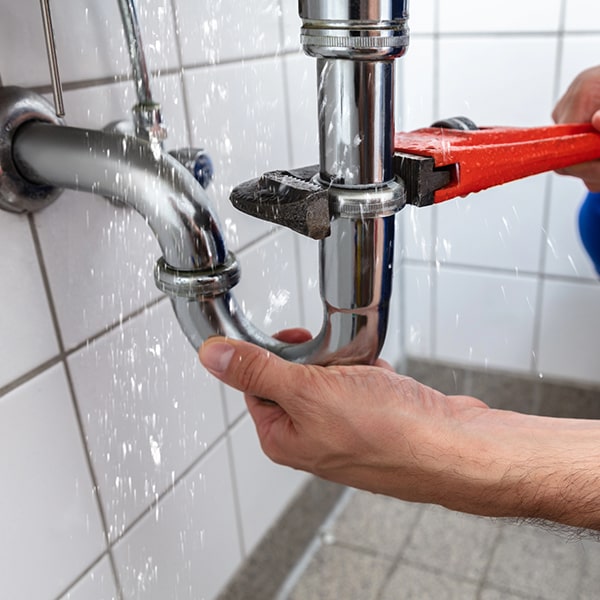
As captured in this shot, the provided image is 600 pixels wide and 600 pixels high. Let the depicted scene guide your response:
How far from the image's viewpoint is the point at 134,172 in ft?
1.08

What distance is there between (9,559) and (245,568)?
33cm

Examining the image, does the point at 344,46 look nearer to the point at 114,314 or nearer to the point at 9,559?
the point at 114,314

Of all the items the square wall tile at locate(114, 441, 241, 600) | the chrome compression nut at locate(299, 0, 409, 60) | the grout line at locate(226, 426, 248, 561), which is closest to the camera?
the chrome compression nut at locate(299, 0, 409, 60)

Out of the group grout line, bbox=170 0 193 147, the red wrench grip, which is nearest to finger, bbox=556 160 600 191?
the red wrench grip

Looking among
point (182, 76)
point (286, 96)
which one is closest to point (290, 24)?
point (286, 96)

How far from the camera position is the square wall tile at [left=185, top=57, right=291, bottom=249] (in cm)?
50

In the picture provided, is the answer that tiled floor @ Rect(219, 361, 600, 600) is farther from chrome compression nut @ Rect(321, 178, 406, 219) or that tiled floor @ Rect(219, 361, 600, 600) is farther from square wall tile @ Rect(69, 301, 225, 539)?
chrome compression nut @ Rect(321, 178, 406, 219)

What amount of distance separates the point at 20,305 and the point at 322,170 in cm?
19

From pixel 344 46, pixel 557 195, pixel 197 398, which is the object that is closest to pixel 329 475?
pixel 197 398

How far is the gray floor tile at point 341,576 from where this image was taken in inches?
31.3

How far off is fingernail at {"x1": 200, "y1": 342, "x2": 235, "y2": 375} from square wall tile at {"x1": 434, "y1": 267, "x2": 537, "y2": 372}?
23.9 inches

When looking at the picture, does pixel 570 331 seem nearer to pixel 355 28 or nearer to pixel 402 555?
pixel 402 555

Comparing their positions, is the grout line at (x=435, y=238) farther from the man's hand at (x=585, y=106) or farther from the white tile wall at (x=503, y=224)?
the man's hand at (x=585, y=106)

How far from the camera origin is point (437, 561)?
83 cm
